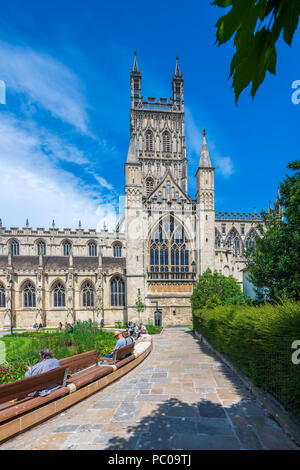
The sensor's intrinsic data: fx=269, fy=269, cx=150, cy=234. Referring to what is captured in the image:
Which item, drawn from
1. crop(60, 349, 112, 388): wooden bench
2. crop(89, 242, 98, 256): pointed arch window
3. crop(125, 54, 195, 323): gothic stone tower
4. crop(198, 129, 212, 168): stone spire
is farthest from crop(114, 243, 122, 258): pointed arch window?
crop(60, 349, 112, 388): wooden bench

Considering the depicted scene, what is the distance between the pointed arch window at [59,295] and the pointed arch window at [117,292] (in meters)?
5.36

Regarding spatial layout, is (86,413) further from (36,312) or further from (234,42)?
(36,312)

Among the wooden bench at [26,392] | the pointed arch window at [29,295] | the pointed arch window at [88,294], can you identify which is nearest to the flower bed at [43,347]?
the wooden bench at [26,392]

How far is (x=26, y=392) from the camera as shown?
14.9 ft

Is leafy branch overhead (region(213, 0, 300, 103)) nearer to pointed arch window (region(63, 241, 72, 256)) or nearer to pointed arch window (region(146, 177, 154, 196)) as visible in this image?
pointed arch window (region(146, 177, 154, 196))

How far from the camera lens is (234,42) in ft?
3.97

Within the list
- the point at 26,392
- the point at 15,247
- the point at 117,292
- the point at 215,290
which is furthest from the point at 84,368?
the point at 15,247

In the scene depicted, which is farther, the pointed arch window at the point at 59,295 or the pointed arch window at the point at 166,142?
the pointed arch window at the point at 166,142

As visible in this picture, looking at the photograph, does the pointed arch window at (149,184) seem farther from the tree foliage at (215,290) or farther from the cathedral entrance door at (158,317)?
the tree foliage at (215,290)

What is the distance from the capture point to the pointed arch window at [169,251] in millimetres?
27384

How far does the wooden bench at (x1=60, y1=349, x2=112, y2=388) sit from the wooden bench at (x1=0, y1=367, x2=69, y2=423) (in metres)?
0.52

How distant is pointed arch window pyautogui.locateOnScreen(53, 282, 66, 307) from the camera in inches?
1179

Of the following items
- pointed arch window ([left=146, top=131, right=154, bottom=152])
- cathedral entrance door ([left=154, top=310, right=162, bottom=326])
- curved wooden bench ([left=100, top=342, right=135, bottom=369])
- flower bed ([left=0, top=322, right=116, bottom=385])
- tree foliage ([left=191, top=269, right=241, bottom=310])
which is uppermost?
pointed arch window ([left=146, top=131, right=154, bottom=152])

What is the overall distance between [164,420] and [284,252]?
7.31 meters
